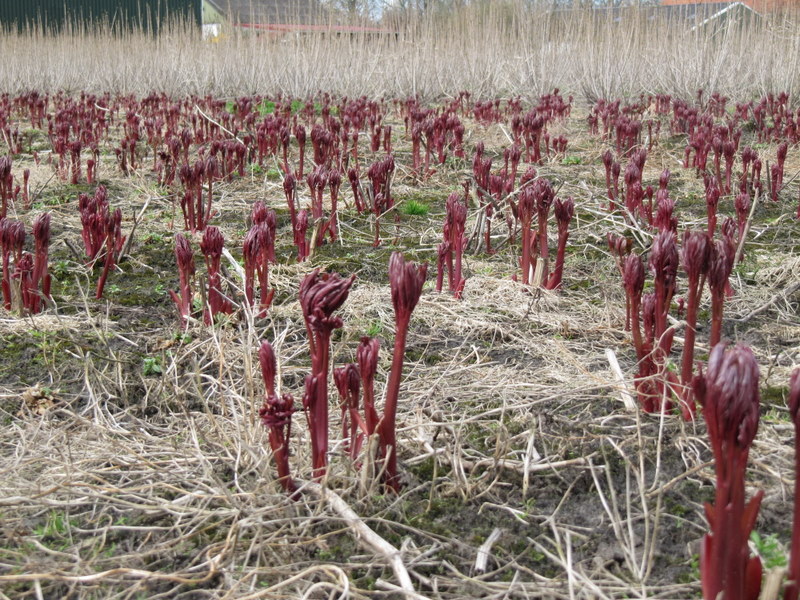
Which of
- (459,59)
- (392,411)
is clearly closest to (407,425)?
(392,411)

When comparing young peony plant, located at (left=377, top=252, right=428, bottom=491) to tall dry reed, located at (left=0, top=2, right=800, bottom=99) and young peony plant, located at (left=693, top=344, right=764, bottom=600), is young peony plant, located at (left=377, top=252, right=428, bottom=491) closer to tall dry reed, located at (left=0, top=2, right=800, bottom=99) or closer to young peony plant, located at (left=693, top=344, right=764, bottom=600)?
young peony plant, located at (left=693, top=344, right=764, bottom=600)

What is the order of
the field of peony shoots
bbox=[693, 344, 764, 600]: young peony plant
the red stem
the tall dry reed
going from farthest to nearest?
the tall dry reed < the red stem < the field of peony shoots < bbox=[693, 344, 764, 600]: young peony plant

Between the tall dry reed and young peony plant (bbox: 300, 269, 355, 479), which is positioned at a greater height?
the tall dry reed

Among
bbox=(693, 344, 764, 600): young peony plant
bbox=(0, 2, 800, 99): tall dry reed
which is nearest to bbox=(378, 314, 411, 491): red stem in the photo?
bbox=(693, 344, 764, 600): young peony plant

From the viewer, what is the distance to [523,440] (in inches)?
98.9

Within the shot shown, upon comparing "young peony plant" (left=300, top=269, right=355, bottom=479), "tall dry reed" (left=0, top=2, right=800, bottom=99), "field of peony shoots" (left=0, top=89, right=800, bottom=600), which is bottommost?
"field of peony shoots" (left=0, top=89, right=800, bottom=600)

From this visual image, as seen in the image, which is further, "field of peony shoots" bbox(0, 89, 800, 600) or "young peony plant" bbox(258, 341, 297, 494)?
"young peony plant" bbox(258, 341, 297, 494)

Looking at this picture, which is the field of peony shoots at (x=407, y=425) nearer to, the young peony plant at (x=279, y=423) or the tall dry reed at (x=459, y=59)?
the young peony plant at (x=279, y=423)

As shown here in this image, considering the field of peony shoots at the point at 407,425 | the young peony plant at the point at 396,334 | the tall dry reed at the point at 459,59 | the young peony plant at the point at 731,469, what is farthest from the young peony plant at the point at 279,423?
the tall dry reed at the point at 459,59

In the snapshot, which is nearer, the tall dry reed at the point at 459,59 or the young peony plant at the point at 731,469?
the young peony plant at the point at 731,469

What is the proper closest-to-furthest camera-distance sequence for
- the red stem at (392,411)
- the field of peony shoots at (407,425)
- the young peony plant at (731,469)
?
1. the young peony plant at (731,469)
2. the field of peony shoots at (407,425)
3. the red stem at (392,411)

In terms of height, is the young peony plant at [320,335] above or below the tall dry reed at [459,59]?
below

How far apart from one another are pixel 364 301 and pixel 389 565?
7.16 feet

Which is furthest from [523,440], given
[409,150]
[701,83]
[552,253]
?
[701,83]
